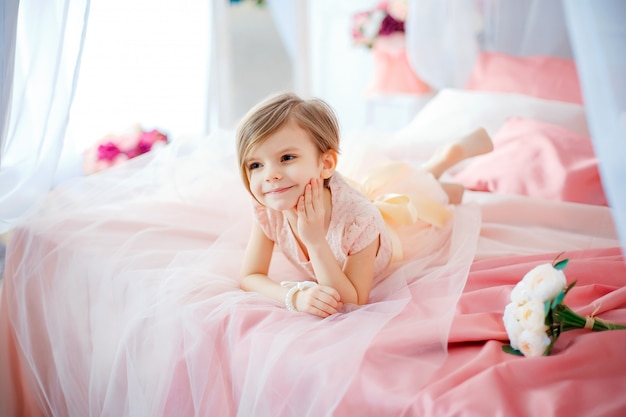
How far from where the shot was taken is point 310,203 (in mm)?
1531

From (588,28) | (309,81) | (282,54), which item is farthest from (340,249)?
(282,54)

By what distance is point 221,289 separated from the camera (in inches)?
66.2

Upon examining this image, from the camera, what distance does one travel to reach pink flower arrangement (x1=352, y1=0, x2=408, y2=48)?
3863mm

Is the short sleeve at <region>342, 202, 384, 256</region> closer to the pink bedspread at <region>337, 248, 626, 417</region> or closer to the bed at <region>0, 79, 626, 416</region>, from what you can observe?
the bed at <region>0, 79, 626, 416</region>

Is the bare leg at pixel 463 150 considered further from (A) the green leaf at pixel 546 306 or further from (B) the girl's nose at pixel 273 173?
(A) the green leaf at pixel 546 306

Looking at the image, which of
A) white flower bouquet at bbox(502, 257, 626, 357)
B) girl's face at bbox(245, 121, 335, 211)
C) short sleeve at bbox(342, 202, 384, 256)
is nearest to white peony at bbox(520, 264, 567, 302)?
white flower bouquet at bbox(502, 257, 626, 357)

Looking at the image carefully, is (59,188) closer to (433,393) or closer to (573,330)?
(433,393)

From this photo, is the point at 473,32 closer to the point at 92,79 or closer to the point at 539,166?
the point at 539,166

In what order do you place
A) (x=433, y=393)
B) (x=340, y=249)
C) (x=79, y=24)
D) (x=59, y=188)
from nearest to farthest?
(x=433, y=393) < (x=340, y=249) < (x=79, y=24) < (x=59, y=188)

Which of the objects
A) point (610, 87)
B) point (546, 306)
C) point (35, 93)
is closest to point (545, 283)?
point (546, 306)

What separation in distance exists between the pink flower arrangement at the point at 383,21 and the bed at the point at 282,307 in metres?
1.35

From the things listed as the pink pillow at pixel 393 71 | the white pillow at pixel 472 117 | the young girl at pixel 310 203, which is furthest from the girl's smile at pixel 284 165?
the pink pillow at pixel 393 71

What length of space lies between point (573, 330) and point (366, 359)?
0.46 meters

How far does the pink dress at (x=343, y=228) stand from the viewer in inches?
63.0
